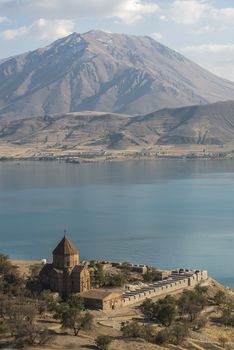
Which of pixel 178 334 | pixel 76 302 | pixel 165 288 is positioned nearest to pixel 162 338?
pixel 178 334

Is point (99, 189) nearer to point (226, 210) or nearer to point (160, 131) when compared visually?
point (226, 210)

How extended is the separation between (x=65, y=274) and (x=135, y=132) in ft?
500

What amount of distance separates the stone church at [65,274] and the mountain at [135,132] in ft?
452

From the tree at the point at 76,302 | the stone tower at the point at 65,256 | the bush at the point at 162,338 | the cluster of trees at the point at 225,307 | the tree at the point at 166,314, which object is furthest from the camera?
the stone tower at the point at 65,256

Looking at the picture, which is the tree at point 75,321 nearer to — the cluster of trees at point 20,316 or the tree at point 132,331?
the cluster of trees at point 20,316

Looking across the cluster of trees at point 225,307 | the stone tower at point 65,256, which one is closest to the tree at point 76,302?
the stone tower at point 65,256

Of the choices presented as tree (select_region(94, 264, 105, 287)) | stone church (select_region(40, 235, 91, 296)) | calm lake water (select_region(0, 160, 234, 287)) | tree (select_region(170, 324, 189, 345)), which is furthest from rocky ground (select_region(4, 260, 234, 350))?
calm lake water (select_region(0, 160, 234, 287))

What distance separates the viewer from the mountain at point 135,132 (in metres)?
172

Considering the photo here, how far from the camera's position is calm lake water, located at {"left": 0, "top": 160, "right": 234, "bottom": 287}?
43531mm

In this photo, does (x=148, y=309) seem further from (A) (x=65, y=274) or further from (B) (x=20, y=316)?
(B) (x=20, y=316)

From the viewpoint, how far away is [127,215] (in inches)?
2418

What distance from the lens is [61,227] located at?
2156 inches

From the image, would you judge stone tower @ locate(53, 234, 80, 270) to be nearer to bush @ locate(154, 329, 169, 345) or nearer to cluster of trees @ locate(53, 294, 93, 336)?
cluster of trees @ locate(53, 294, 93, 336)

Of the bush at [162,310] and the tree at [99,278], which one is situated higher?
the tree at [99,278]
